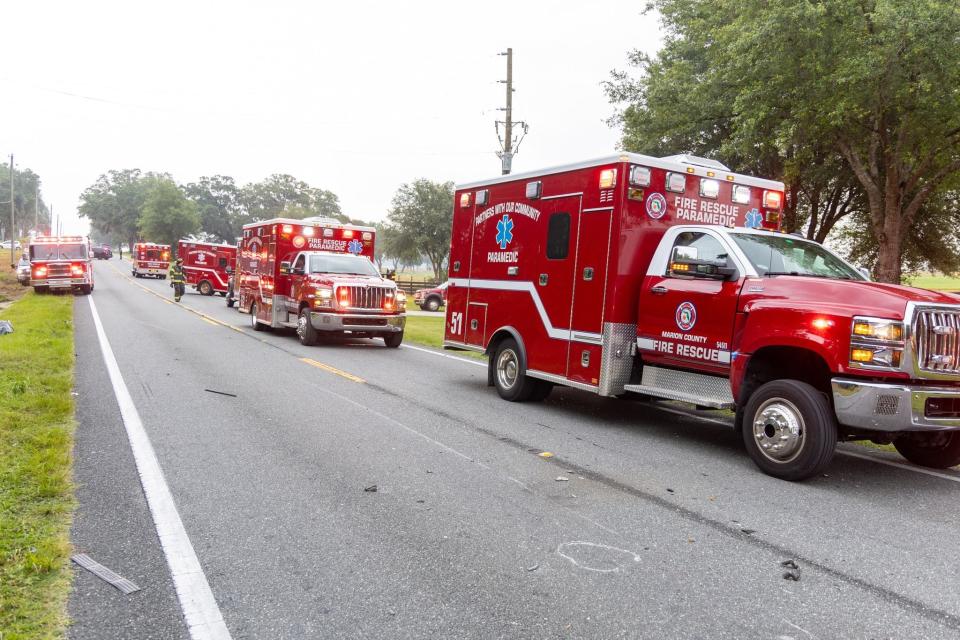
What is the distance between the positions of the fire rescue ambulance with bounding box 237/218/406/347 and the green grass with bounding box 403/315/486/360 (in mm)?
1558

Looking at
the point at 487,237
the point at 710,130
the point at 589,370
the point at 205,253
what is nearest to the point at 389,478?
the point at 589,370

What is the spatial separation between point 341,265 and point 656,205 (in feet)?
32.4

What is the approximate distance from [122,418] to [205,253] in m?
30.7

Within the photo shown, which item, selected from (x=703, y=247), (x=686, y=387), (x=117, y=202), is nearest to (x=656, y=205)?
(x=703, y=247)

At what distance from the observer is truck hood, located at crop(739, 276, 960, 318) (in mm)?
5453

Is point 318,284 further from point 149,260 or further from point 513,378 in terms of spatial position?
point 149,260

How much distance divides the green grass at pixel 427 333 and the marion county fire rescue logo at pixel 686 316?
674 cm

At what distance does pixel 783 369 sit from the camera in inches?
253

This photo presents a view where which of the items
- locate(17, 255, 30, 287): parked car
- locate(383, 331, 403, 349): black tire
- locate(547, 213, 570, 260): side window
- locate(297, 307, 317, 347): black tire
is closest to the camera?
locate(547, 213, 570, 260): side window

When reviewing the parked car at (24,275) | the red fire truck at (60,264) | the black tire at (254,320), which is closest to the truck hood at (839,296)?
the black tire at (254,320)

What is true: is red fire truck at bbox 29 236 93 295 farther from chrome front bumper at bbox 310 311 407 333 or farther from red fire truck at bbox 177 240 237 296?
chrome front bumper at bbox 310 311 407 333

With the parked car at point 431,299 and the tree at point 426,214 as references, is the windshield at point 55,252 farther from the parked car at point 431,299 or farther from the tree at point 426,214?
the tree at point 426,214

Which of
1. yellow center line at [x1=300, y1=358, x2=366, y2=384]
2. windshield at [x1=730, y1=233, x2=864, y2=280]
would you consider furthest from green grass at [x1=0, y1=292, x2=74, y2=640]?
windshield at [x1=730, y1=233, x2=864, y2=280]

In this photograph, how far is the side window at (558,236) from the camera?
8.38m
